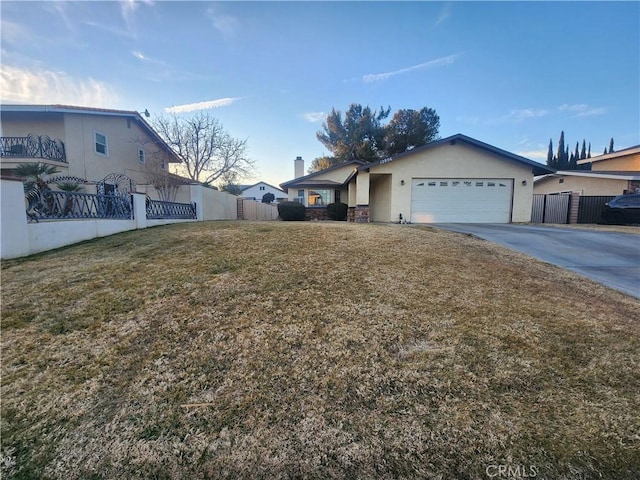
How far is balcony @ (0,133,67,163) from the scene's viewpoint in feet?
43.2

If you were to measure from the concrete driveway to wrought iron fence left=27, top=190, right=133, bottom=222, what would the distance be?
11.6 metres

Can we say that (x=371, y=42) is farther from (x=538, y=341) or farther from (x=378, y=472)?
(x=378, y=472)

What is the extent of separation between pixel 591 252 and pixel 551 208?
11.6m

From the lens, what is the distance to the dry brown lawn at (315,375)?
1832mm

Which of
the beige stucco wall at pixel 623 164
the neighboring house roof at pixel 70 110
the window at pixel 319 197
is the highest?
the neighboring house roof at pixel 70 110

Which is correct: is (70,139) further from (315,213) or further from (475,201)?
(475,201)

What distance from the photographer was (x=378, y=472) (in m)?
1.72

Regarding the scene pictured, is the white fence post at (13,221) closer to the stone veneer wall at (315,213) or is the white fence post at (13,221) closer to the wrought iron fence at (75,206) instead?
the wrought iron fence at (75,206)

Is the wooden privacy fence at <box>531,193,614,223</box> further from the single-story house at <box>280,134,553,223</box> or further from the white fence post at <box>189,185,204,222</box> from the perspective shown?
the white fence post at <box>189,185,204,222</box>

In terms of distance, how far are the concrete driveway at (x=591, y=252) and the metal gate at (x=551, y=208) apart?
7.44 m

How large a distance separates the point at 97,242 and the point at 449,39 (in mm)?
15274

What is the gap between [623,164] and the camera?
1952 centimetres

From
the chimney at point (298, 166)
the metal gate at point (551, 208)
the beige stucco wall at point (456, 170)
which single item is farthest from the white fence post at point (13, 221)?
the chimney at point (298, 166)

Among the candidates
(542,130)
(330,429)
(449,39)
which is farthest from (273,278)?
(542,130)
